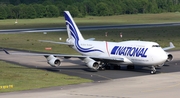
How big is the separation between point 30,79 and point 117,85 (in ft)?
32.3

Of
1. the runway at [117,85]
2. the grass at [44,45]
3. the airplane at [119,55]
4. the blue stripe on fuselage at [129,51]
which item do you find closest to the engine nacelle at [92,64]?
the airplane at [119,55]

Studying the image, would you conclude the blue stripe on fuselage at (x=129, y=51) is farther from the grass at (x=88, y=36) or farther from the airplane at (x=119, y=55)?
the grass at (x=88, y=36)

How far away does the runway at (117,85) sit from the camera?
140ft

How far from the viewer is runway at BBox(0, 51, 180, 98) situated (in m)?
42.6

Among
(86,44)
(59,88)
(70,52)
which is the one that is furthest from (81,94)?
(70,52)

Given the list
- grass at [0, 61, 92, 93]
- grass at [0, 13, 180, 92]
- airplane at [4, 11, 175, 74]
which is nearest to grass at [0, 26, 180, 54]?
grass at [0, 13, 180, 92]

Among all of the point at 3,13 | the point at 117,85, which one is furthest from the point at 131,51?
the point at 3,13

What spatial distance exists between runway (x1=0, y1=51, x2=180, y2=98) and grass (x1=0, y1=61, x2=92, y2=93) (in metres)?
1.87

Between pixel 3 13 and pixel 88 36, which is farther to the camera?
pixel 3 13

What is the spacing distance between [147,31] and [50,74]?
71.0m

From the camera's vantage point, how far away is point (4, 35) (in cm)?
11938

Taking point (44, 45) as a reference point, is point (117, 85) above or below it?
below

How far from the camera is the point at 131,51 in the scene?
58.2 metres

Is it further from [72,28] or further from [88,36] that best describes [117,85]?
[88,36]
